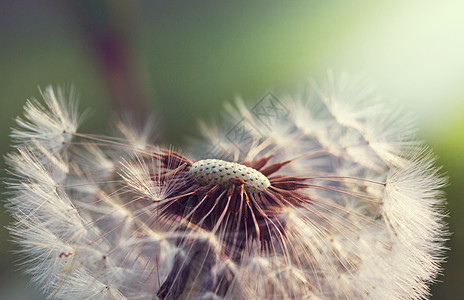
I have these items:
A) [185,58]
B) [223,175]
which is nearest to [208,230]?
[223,175]

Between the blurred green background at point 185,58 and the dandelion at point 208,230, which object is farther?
the blurred green background at point 185,58

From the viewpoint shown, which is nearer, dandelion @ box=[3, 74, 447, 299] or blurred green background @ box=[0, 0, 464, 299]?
dandelion @ box=[3, 74, 447, 299]

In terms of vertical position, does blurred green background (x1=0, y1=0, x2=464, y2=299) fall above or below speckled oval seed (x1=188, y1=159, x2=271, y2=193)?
above

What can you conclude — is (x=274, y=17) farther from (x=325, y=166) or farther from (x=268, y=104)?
(x=325, y=166)

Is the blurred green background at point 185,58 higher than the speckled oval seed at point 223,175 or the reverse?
higher

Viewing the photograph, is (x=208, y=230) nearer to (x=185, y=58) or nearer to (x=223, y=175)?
(x=223, y=175)
